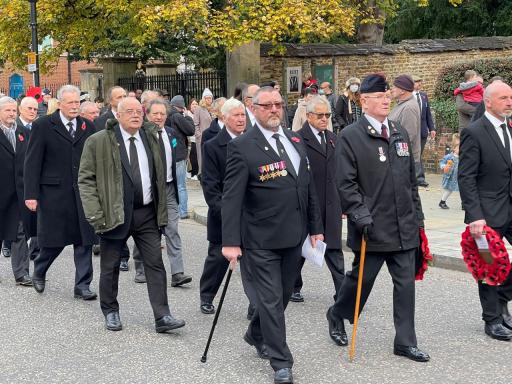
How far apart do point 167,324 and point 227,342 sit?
1.80 feet

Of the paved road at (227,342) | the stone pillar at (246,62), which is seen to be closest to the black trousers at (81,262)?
the paved road at (227,342)

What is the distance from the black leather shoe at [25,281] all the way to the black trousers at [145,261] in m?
2.05

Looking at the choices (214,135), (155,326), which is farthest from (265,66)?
(155,326)

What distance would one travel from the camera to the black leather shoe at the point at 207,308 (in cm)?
811

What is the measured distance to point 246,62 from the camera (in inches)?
814

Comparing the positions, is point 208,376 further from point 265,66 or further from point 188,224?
point 265,66

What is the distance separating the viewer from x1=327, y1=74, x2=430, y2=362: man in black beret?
644cm

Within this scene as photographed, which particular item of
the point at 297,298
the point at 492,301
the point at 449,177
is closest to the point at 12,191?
the point at 297,298

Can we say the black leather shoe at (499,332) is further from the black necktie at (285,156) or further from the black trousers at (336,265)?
the black necktie at (285,156)

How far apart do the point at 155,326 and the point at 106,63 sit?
1924 cm

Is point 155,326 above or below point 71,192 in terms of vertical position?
below

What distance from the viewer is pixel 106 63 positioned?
2594cm

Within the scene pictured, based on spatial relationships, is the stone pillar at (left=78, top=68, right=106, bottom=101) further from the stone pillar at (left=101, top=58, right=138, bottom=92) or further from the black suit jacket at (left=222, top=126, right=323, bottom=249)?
the black suit jacket at (left=222, top=126, right=323, bottom=249)

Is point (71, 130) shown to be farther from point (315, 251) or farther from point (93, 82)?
point (93, 82)
